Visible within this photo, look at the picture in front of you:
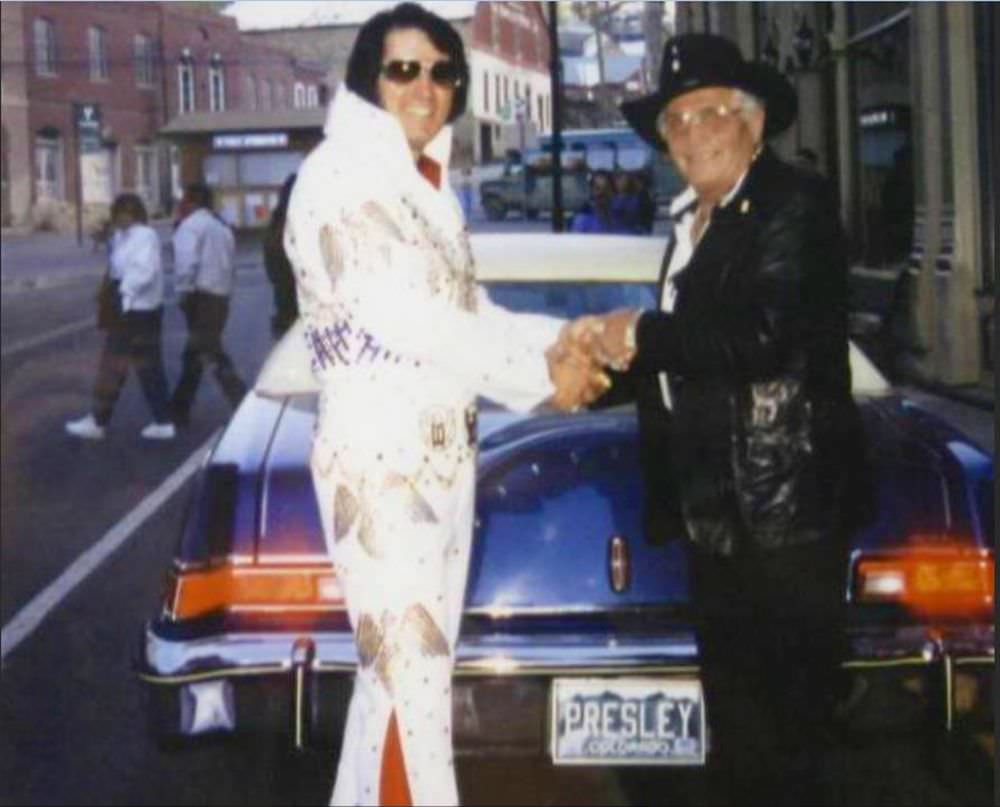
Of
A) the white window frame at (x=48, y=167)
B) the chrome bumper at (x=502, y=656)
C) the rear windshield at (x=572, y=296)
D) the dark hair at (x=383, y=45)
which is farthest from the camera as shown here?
the rear windshield at (x=572, y=296)

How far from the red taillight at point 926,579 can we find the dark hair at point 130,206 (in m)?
1.24

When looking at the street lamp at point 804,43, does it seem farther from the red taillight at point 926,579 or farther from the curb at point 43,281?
the red taillight at point 926,579

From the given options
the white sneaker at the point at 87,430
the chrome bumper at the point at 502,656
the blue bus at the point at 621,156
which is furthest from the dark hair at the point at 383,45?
the white sneaker at the point at 87,430

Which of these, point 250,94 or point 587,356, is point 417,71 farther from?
point 250,94

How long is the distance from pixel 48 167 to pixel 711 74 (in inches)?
45.0

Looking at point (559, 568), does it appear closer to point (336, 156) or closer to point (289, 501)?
point (289, 501)

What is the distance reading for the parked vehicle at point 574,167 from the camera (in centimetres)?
276

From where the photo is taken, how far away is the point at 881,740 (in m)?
3.08

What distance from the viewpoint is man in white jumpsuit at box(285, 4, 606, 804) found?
7.27 ft

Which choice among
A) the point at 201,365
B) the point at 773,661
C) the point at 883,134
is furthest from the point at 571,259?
the point at 883,134

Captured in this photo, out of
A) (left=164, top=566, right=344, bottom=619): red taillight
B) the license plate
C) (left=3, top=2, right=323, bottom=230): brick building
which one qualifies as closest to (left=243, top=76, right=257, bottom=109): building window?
(left=3, top=2, right=323, bottom=230): brick building

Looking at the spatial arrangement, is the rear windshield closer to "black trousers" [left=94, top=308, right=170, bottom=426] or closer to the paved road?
the paved road

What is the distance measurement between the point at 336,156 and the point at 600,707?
1191 millimetres

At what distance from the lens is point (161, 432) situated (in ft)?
34.3
